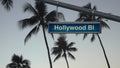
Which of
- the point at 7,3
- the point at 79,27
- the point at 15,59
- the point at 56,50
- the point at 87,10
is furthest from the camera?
the point at 15,59

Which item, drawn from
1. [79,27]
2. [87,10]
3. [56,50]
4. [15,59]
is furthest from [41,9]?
[15,59]

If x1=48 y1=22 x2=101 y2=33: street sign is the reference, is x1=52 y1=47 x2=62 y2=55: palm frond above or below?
above

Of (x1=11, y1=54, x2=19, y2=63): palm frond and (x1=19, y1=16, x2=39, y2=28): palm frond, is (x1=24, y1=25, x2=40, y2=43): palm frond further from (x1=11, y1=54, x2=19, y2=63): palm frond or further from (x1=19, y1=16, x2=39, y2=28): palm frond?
(x1=11, y1=54, x2=19, y2=63): palm frond

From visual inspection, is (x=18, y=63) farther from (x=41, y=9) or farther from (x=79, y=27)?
(x=79, y=27)

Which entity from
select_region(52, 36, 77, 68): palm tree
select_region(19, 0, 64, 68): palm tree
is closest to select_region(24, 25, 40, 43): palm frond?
select_region(19, 0, 64, 68): palm tree

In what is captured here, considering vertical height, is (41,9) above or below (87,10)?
above

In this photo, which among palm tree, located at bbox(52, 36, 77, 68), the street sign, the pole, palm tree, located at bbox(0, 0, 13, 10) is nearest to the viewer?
the pole

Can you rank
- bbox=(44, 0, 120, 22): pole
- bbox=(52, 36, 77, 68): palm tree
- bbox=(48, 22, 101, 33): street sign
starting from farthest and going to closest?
bbox=(52, 36, 77, 68): palm tree
bbox=(48, 22, 101, 33): street sign
bbox=(44, 0, 120, 22): pole

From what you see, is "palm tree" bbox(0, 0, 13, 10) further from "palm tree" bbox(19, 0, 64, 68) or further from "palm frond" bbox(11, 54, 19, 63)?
"palm frond" bbox(11, 54, 19, 63)

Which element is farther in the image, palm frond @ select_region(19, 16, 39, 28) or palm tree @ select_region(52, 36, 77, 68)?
palm tree @ select_region(52, 36, 77, 68)

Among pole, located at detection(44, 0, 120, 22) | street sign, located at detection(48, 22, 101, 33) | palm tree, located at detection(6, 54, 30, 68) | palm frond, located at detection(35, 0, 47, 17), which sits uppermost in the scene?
palm frond, located at detection(35, 0, 47, 17)

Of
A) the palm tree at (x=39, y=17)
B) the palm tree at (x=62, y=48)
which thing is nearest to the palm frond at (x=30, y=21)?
the palm tree at (x=39, y=17)

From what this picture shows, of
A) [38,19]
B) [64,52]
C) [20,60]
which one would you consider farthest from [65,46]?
[38,19]

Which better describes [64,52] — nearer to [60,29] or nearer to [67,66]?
[67,66]
